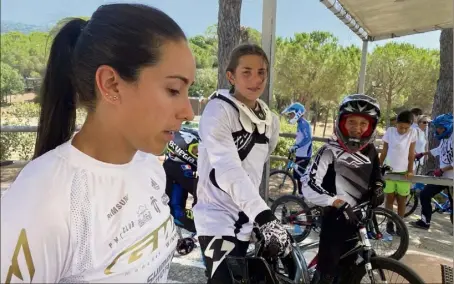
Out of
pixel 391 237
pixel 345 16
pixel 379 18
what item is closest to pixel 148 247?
pixel 391 237

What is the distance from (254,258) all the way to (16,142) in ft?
18.2

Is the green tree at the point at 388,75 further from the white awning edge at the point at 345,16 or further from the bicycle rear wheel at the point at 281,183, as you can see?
the white awning edge at the point at 345,16

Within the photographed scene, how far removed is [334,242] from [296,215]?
1702 millimetres

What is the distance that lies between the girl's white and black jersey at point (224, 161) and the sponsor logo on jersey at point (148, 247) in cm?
73

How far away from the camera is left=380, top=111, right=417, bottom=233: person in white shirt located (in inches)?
201

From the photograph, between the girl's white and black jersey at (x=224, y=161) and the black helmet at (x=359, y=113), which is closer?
the girl's white and black jersey at (x=224, y=161)

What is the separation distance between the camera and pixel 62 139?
0.98 m

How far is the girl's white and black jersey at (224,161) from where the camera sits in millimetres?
1826

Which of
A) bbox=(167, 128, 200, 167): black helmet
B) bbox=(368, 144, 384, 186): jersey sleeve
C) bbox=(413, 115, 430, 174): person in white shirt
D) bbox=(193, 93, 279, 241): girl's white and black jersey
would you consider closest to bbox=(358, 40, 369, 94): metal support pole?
bbox=(413, 115, 430, 174): person in white shirt

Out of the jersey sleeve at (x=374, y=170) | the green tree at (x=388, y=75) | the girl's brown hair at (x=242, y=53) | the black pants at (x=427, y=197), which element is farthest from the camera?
the green tree at (x=388, y=75)

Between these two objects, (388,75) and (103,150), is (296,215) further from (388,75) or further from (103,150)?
(388,75)

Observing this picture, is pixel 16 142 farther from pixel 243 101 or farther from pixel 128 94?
pixel 128 94

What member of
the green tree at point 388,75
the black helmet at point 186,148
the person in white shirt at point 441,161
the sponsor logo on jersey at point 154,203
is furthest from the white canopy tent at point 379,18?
the green tree at point 388,75

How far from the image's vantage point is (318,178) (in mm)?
2533
